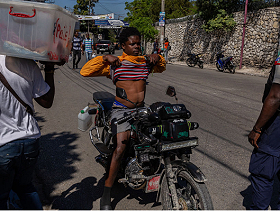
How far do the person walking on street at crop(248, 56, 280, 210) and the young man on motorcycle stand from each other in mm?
1265

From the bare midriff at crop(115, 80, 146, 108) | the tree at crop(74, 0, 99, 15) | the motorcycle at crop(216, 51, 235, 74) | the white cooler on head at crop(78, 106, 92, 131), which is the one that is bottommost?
the white cooler on head at crop(78, 106, 92, 131)

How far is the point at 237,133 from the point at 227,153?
3.47 ft

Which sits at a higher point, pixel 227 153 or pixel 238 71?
pixel 238 71

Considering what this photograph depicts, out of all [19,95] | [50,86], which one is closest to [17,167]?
[19,95]

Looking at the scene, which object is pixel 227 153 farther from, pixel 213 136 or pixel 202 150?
pixel 213 136

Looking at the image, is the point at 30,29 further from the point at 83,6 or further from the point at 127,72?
the point at 83,6

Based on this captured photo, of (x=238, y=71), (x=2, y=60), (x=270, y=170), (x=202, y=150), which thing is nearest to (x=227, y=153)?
(x=202, y=150)

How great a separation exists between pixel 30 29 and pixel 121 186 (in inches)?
90.0

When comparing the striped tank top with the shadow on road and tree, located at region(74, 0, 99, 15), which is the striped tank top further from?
tree, located at region(74, 0, 99, 15)

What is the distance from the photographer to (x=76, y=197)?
314 centimetres

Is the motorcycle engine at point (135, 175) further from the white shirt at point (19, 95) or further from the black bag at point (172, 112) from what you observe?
the white shirt at point (19, 95)

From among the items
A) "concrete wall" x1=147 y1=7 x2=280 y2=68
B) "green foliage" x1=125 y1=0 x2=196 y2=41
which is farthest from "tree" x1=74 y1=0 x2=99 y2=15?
"concrete wall" x1=147 y1=7 x2=280 y2=68

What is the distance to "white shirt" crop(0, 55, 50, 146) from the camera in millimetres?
1828

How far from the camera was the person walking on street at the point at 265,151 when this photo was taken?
2.26m
